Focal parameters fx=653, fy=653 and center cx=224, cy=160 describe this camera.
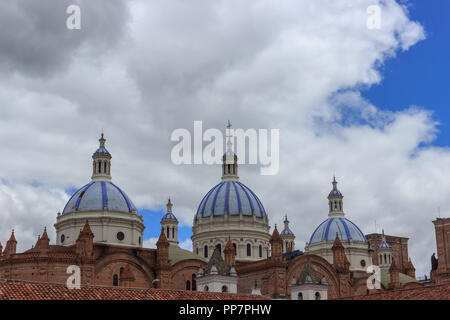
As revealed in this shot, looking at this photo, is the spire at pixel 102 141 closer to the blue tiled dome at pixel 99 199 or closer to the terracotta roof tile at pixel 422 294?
the blue tiled dome at pixel 99 199

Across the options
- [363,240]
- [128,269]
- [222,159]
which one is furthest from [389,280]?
[128,269]

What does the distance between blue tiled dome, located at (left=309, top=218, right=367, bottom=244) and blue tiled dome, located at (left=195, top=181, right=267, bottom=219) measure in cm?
1133

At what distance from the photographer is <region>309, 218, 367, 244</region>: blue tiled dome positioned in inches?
3632

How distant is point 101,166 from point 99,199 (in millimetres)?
5620

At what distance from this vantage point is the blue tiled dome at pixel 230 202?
85312 millimetres

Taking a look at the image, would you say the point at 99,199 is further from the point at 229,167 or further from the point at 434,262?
the point at 434,262

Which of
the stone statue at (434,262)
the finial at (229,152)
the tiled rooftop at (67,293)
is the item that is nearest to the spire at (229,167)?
the finial at (229,152)

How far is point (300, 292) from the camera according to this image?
61219mm

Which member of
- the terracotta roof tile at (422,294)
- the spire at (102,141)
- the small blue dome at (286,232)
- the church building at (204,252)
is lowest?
the terracotta roof tile at (422,294)

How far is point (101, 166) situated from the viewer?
74.0m

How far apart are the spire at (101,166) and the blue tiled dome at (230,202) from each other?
17714 mm
